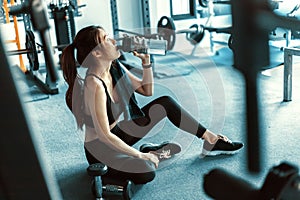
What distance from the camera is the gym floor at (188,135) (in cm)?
227

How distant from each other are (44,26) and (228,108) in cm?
310

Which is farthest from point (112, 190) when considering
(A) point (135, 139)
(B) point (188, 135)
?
(B) point (188, 135)

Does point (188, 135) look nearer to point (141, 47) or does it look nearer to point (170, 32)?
point (141, 47)

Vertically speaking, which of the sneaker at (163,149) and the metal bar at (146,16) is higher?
the metal bar at (146,16)

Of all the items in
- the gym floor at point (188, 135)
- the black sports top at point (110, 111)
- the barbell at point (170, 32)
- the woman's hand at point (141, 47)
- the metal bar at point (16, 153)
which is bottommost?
the gym floor at point (188, 135)

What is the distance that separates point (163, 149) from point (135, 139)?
281 mm

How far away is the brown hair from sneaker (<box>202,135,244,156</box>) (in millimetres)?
876

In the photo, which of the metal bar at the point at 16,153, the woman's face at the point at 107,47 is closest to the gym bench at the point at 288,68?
the woman's face at the point at 107,47

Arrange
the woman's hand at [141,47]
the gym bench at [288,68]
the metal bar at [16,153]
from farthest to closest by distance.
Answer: the gym bench at [288,68] → the woman's hand at [141,47] → the metal bar at [16,153]

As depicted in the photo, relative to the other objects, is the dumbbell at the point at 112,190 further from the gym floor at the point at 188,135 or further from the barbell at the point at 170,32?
the barbell at the point at 170,32

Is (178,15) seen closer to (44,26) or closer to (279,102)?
(279,102)

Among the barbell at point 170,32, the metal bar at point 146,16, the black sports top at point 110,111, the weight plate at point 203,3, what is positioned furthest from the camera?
the weight plate at point 203,3

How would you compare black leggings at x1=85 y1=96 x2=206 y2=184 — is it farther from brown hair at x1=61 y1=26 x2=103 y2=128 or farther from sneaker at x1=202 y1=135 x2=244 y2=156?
brown hair at x1=61 y1=26 x2=103 y2=128

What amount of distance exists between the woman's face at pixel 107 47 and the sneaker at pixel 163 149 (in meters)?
0.80
